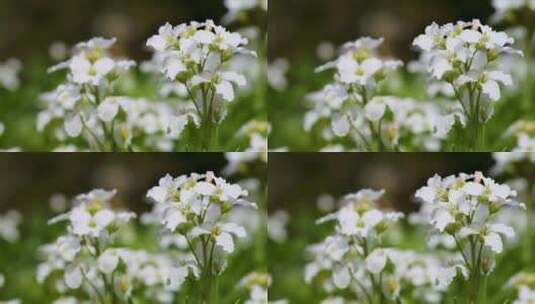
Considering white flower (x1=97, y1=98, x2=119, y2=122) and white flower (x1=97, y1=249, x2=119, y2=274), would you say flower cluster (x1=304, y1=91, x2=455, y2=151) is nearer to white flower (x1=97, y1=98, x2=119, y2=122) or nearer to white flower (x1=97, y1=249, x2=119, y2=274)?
white flower (x1=97, y1=98, x2=119, y2=122)

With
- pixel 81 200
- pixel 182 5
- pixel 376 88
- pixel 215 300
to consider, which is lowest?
pixel 215 300

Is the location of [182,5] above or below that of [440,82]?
above

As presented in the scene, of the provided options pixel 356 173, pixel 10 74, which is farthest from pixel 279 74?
pixel 10 74

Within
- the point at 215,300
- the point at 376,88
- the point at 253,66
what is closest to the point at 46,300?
the point at 215,300

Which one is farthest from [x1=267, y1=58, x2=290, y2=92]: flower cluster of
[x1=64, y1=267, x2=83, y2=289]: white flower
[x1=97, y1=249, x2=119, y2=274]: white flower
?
[x1=64, y1=267, x2=83, y2=289]: white flower

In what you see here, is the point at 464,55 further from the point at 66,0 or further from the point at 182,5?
the point at 66,0

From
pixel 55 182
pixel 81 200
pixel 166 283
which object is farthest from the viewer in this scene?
pixel 55 182
